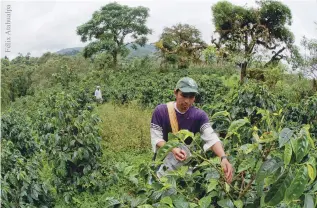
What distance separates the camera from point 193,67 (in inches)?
885

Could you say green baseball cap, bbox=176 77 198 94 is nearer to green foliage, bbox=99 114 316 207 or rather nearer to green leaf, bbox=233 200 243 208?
green foliage, bbox=99 114 316 207

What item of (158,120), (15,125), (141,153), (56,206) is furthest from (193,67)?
(158,120)

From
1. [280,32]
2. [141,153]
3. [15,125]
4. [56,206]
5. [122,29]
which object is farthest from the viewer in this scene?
[122,29]

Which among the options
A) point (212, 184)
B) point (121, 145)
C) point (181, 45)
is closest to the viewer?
point (212, 184)

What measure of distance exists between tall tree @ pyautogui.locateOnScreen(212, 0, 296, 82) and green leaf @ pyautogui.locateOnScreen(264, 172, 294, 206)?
19.4 m

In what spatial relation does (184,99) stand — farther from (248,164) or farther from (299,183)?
(299,183)

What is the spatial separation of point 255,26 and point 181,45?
4701 millimetres

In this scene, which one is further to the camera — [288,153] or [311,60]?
[311,60]

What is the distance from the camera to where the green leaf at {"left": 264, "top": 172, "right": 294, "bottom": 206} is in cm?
123

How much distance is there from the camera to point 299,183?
3.85 ft

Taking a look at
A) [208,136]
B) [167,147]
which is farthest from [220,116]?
[167,147]

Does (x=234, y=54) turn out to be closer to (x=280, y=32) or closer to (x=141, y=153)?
(x=280, y=32)

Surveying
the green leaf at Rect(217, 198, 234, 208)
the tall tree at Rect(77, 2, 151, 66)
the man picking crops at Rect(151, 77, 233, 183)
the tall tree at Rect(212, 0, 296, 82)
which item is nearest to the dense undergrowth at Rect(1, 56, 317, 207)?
the green leaf at Rect(217, 198, 234, 208)

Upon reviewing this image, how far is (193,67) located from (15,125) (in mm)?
17033
